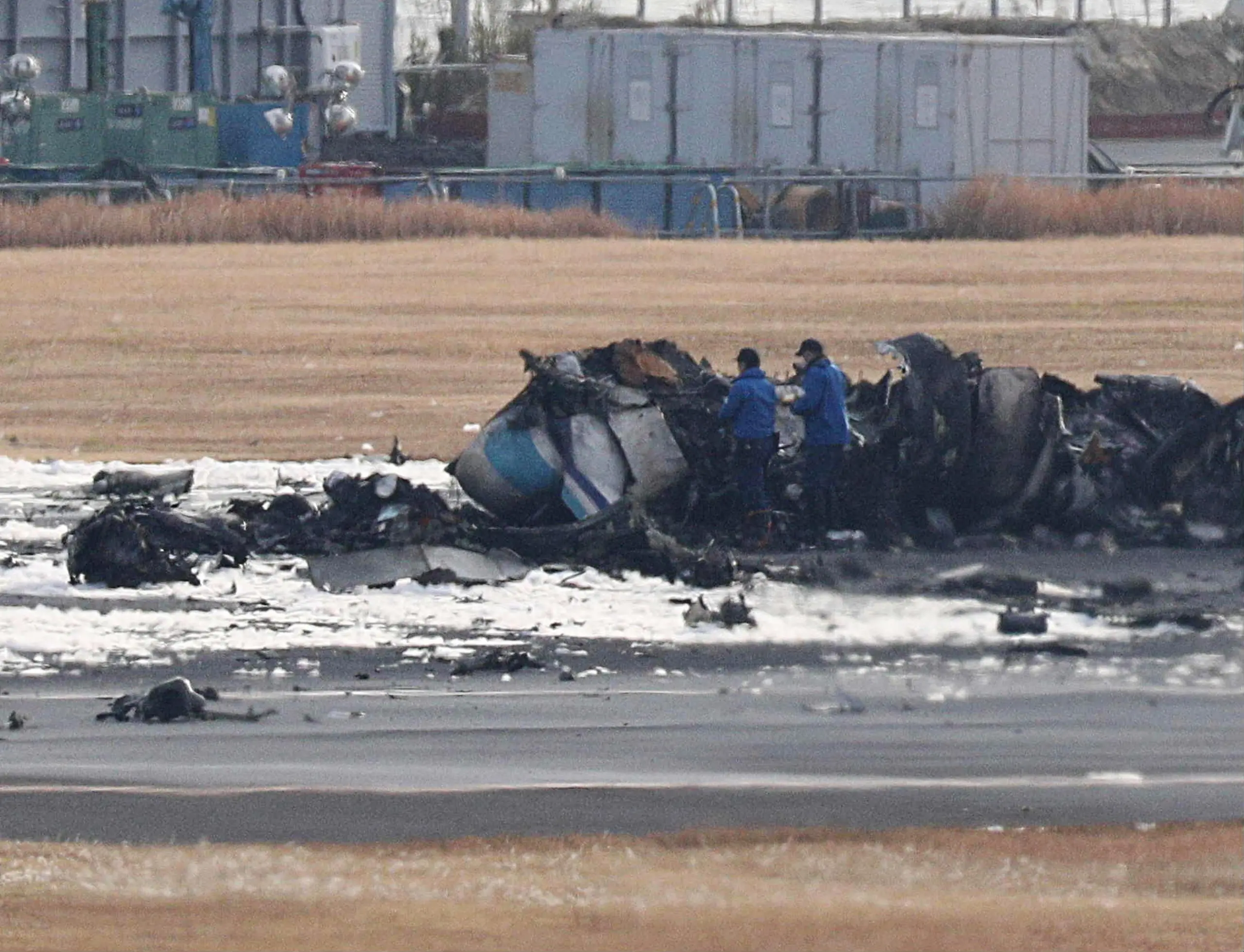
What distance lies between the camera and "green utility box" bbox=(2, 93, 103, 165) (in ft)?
163

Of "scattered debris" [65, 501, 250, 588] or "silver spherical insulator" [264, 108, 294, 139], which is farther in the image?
"silver spherical insulator" [264, 108, 294, 139]

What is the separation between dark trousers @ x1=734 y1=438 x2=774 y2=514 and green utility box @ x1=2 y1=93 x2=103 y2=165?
35.7 metres

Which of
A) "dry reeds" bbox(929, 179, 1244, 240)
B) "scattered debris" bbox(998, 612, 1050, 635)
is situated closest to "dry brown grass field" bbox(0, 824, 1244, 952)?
"scattered debris" bbox(998, 612, 1050, 635)

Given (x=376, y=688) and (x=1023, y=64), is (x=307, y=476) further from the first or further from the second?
(x=1023, y=64)

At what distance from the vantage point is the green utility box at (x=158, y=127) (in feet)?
162

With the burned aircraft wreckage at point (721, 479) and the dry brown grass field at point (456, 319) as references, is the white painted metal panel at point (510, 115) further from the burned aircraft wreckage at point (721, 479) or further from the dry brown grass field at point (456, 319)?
the burned aircraft wreckage at point (721, 479)

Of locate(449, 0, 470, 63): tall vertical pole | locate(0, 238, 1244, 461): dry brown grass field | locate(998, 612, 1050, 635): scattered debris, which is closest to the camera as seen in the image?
locate(998, 612, 1050, 635): scattered debris

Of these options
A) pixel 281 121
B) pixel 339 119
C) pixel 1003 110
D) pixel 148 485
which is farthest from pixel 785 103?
pixel 148 485

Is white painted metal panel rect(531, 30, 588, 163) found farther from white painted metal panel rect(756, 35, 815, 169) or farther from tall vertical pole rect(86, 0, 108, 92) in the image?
tall vertical pole rect(86, 0, 108, 92)

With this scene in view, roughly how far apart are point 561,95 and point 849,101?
5981 mm

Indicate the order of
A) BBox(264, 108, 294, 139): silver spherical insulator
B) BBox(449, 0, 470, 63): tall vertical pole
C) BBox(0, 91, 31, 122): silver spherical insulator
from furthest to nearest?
1. BBox(449, 0, 470, 63): tall vertical pole
2. BBox(0, 91, 31, 122): silver spherical insulator
3. BBox(264, 108, 294, 139): silver spherical insulator

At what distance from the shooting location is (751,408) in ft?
53.9

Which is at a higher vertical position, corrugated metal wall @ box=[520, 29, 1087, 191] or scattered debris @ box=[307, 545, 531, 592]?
corrugated metal wall @ box=[520, 29, 1087, 191]

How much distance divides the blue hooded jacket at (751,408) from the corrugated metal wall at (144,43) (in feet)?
144
